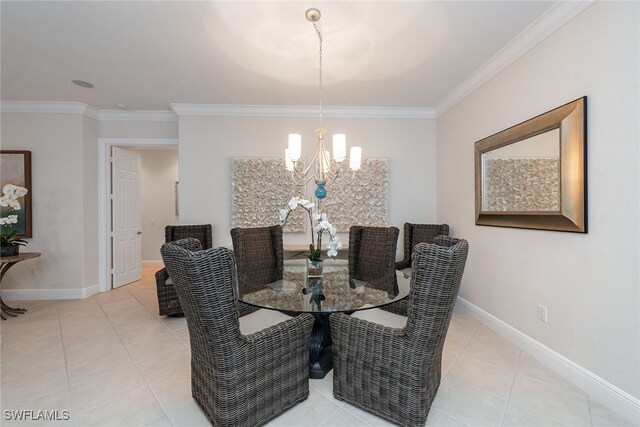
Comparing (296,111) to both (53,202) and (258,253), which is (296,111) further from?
(53,202)

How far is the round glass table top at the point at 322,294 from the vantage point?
1.73 meters

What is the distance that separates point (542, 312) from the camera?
2.30 m

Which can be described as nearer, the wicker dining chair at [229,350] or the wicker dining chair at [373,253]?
the wicker dining chair at [229,350]

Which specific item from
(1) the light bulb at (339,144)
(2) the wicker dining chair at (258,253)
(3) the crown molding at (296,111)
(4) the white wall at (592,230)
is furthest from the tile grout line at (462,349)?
(3) the crown molding at (296,111)

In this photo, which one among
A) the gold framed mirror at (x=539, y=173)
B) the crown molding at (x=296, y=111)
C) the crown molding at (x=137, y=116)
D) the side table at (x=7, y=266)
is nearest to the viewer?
the gold framed mirror at (x=539, y=173)

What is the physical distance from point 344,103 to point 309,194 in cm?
131

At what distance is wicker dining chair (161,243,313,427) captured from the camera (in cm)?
134

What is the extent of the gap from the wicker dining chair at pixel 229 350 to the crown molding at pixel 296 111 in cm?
300

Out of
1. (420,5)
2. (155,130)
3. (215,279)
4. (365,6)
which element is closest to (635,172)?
(420,5)

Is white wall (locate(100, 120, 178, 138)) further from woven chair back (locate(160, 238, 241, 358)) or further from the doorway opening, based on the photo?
woven chair back (locate(160, 238, 241, 358))

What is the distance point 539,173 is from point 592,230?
0.58m

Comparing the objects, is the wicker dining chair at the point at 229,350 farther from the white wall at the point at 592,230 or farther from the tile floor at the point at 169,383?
the white wall at the point at 592,230

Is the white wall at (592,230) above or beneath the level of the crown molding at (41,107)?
beneath

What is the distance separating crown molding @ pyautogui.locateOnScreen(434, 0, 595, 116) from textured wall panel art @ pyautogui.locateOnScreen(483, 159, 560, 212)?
2.86 feet
